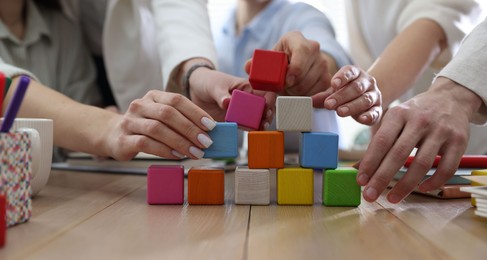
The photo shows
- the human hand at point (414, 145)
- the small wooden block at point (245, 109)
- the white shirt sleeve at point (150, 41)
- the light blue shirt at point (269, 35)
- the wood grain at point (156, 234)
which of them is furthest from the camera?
the light blue shirt at point (269, 35)

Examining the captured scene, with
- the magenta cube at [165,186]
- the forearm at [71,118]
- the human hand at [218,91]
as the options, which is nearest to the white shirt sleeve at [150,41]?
the human hand at [218,91]

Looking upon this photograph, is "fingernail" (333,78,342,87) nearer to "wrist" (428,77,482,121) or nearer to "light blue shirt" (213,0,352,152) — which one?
"wrist" (428,77,482,121)

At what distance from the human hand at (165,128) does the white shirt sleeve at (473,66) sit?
1.40 ft

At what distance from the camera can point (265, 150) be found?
0.88 m

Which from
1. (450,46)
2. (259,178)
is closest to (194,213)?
(259,178)

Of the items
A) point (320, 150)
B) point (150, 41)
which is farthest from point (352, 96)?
point (150, 41)

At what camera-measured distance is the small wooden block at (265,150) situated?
884 millimetres

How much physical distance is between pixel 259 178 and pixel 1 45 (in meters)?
1.21

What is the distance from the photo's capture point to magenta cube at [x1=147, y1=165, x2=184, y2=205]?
89 centimetres

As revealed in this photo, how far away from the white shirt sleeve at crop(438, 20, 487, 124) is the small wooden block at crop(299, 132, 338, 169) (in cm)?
24

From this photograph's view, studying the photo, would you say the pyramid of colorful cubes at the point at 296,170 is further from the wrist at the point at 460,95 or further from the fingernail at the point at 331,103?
the wrist at the point at 460,95

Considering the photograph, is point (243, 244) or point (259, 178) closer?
point (243, 244)

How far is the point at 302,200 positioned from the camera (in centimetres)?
90

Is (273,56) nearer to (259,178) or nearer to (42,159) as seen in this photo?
(259,178)
